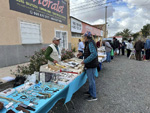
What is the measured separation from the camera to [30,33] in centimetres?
655

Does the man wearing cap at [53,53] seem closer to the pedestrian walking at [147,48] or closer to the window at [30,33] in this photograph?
the window at [30,33]

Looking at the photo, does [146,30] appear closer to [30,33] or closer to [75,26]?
[75,26]

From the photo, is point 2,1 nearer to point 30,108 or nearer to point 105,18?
point 30,108

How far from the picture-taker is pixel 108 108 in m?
2.48

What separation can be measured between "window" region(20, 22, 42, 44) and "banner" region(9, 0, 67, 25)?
2.49 feet

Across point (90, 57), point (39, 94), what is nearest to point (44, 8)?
point (90, 57)

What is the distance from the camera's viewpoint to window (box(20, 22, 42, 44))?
615 cm

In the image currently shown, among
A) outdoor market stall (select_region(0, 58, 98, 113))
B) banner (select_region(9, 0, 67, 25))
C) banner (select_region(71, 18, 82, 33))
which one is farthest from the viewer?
banner (select_region(71, 18, 82, 33))

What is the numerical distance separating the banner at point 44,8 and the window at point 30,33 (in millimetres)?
760

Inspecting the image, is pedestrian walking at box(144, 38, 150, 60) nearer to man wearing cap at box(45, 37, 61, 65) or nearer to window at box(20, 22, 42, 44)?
man wearing cap at box(45, 37, 61, 65)

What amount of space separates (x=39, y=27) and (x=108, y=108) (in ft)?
22.1

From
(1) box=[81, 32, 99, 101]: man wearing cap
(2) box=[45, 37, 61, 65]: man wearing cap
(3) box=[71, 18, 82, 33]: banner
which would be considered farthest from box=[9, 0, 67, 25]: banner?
(1) box=[81, 32, 99, 101]: man wearing cap

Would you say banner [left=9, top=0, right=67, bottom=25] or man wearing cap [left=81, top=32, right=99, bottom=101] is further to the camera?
banner [left=9, top=0, right=67, bottom=25]

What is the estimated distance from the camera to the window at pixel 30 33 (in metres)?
6.15
